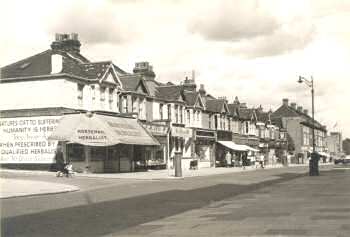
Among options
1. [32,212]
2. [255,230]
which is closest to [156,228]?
[255,230]

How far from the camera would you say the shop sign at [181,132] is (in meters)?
55.8

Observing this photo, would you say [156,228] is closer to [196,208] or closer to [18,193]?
[196,208]

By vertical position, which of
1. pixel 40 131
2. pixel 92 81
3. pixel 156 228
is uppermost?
pixel 92 81

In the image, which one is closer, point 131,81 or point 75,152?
point 75,152

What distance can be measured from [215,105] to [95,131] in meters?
32.5

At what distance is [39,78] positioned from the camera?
4169cm

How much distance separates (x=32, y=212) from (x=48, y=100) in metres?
25.5

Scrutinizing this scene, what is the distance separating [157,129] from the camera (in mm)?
51594

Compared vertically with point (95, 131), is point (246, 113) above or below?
above

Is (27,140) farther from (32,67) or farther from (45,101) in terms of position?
(32,67)

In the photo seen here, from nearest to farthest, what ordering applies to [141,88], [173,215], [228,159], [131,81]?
[173,215], [131,81], [141,88], [228,159]

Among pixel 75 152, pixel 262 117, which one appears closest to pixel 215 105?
pixel 262 117

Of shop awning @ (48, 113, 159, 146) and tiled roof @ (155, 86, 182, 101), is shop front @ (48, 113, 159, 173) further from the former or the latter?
tiled roof @ (155, 86, 182, 101)

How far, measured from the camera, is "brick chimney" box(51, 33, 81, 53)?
4947 centimetres
